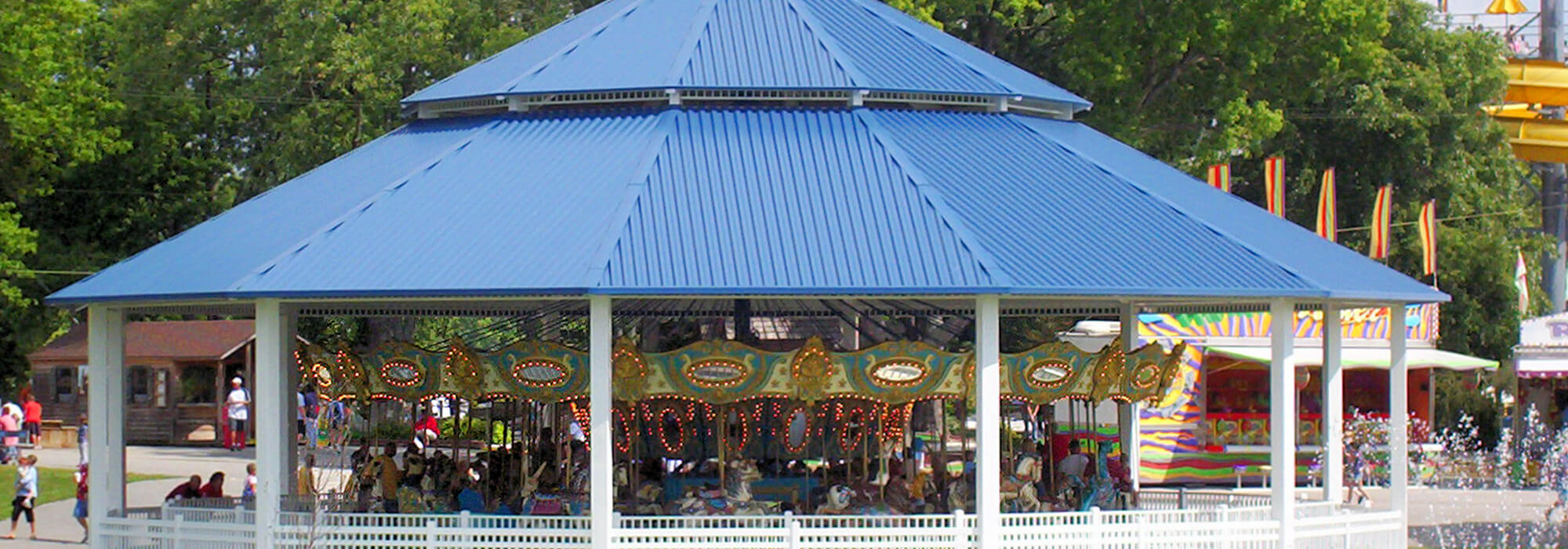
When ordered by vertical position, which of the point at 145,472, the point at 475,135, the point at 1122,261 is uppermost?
the point at 475,135

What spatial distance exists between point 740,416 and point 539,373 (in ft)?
10.1

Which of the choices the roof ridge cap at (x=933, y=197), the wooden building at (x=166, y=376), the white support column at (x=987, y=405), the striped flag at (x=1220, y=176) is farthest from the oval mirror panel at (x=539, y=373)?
the wooden building at (x=166, y=376)

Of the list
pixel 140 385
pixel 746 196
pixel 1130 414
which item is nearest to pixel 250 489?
pixel 746 196

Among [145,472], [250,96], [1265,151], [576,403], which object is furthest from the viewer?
[1265,151]

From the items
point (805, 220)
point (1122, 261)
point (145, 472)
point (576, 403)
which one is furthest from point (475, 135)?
point (145, 472)

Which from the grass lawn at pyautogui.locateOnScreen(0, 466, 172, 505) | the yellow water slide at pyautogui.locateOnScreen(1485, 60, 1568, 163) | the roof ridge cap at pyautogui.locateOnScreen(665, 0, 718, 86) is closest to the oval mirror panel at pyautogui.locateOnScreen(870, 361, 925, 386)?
the roof ridge cap at pyautogui.locateOnScreen(665, 0, 718, 86)

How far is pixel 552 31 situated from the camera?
31281mm

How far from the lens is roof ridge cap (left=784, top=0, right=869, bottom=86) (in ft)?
88.7

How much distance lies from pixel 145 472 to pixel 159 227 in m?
17.4

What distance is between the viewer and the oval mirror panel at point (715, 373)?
24672mm

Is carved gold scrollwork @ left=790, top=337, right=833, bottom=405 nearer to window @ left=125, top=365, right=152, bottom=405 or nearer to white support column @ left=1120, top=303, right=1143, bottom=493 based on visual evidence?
white support column @ left=1120, top=303, right=1143, bottom=493

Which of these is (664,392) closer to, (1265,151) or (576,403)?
(576,403)

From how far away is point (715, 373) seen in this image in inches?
975

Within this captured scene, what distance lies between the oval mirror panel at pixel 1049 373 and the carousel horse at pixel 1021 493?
3.71ft
